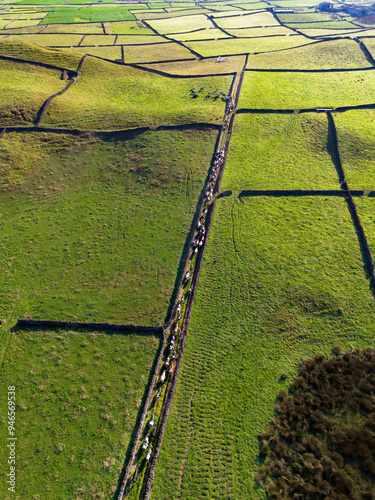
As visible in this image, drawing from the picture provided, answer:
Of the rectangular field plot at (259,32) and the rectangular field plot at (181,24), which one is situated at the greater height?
the rectangular field plot at (181,24)

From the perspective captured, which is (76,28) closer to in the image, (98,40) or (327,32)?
(98,40)

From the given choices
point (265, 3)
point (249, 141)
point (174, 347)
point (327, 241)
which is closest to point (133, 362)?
point (174, 347)

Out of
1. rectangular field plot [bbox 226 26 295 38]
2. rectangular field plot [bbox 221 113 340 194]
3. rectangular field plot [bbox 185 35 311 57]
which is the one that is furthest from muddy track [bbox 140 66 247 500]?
rectangular field plot [bbox 226 26 295 38]

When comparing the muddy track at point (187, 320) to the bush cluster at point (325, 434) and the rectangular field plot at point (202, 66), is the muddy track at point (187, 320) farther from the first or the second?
the rectangular field plot at point (202, 66)

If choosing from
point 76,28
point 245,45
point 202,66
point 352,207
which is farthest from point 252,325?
point 76,28

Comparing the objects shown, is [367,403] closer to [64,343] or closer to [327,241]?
[327,241]

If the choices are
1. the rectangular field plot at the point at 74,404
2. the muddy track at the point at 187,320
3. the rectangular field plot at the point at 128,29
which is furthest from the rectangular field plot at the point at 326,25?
the rectangular field plot at the point at 74,404
